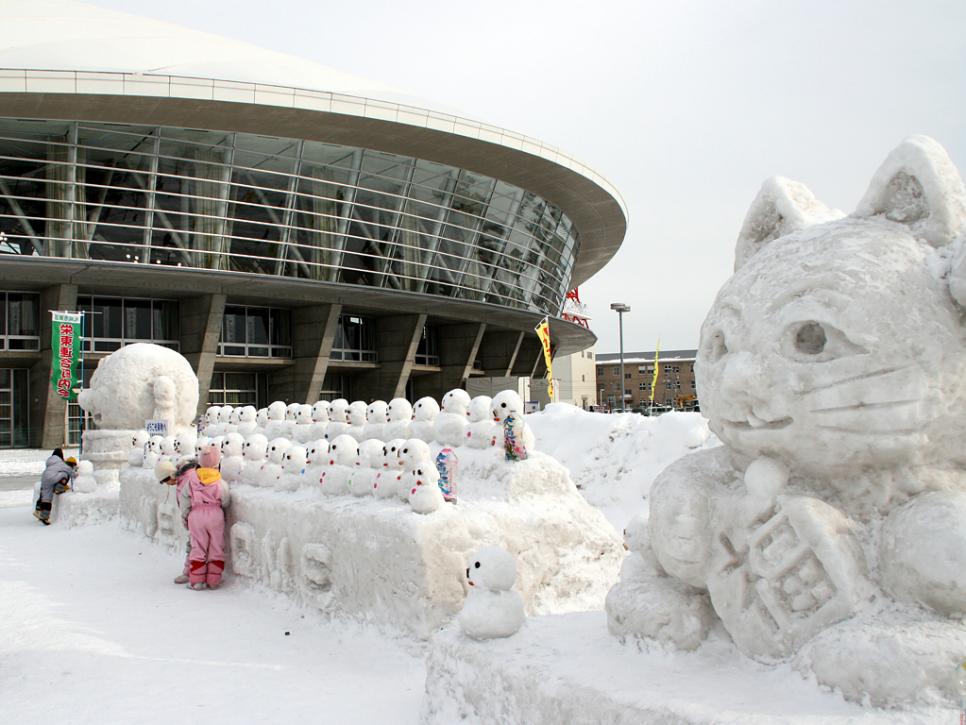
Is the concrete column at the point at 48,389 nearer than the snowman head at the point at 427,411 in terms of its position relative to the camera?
No

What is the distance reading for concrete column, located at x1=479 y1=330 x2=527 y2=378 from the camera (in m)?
33.5

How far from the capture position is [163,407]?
465 inches

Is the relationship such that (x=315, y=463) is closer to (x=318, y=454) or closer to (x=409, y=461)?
(x=318, y=454)

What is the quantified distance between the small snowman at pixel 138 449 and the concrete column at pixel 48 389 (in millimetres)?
13794

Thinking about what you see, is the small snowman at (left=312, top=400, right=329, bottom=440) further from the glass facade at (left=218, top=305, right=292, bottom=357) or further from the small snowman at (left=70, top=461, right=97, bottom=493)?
the glass facade at (left=218, top=305, right=292, bottom=357)

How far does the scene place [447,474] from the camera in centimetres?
568

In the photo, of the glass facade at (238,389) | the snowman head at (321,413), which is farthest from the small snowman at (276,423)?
the glass facade at (238,389)

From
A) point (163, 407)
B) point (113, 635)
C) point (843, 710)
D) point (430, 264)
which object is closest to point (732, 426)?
point (843, 710)

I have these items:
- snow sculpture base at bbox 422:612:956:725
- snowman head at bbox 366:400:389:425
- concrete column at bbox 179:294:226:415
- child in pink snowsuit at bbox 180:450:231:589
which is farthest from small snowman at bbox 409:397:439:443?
concrete column at bbox 179:294:226:415

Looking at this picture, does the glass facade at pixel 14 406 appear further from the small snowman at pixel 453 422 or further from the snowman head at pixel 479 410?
the snowman head at pixel 479 410

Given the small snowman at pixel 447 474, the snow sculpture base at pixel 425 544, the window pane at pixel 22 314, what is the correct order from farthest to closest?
1. the window pane at pixel 22 314
2. the small snowman at pixel 447 474
3. the snow sculpture base at pixel 425 544

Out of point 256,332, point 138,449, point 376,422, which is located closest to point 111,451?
point 138,449

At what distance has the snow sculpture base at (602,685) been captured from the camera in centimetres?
254

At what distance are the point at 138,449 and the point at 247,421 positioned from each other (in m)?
1.60
